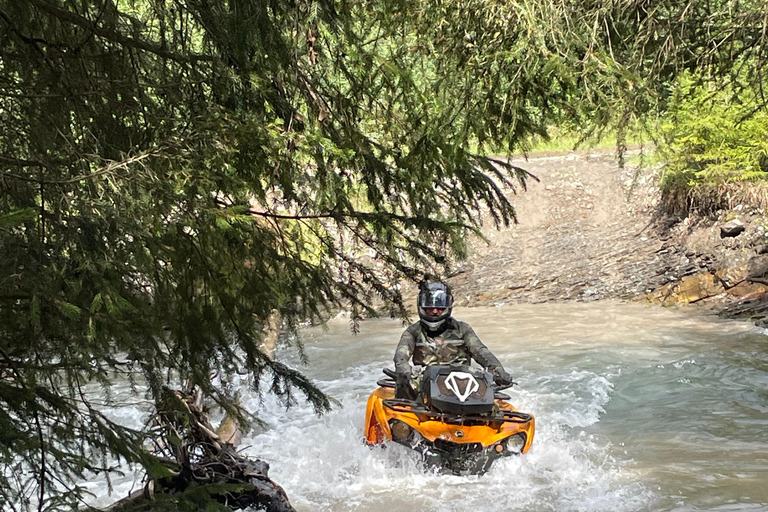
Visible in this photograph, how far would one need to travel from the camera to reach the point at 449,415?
6.42 meters

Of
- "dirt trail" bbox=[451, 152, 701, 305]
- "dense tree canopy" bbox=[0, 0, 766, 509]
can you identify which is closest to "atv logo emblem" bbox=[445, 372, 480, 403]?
"dense tree canopy" bbox=[0, 0, 766, 509]

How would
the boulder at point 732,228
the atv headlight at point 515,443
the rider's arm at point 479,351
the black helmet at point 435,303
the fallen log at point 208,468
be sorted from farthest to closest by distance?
the boulder at point 732,228 → the black helmet at point 435,303 → the rider's arm at point 479,351 → the atv headlight at point 515,443 → the fallen log at point 208,468

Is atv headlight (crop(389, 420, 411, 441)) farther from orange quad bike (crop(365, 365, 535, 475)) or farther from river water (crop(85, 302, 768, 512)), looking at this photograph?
river water (crop(85, 302, 768, 512))

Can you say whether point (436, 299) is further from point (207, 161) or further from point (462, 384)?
point (207, 161)

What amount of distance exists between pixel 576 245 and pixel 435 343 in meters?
11.3

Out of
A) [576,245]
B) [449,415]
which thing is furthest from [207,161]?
[576,245]

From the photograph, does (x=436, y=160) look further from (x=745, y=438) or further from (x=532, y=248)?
(x=532, y=248)

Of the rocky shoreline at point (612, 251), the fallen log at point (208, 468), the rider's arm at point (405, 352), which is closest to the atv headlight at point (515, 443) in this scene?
Result: the rider's arm at point (405, 352)

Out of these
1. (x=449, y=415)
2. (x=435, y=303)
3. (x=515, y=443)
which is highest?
(x=435, y=303)

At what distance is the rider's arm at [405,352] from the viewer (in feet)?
22.7

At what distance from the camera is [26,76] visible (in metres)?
3.52

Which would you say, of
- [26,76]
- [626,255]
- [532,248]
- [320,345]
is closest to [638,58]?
[26,76]

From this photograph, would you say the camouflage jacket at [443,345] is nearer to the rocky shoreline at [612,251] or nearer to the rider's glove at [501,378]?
the rider's glove at [501,378]

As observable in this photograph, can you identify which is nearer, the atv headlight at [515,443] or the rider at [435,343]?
the atv headlight at [515,443]
